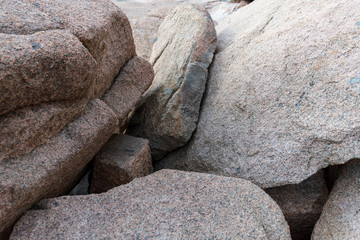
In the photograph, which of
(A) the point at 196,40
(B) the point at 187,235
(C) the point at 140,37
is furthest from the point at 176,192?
(C) the point at 140,37

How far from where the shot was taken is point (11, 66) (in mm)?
1364

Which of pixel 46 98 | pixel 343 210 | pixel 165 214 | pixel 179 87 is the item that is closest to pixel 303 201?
pixel 343 210

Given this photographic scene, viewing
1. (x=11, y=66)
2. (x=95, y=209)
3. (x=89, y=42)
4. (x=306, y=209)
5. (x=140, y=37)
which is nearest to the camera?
(x=11, y=66)

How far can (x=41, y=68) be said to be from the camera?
4.85 feet

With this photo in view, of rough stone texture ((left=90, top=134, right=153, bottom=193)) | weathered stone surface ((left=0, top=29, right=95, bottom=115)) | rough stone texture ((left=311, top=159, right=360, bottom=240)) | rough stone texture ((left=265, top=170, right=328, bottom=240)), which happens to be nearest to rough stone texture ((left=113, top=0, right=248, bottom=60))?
rough stone texture ((left=90, top=134, right=153, bottom=193))

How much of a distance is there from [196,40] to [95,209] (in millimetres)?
1509

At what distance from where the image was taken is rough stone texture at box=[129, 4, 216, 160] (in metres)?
2.46

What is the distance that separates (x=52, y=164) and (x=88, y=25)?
0.75 meters

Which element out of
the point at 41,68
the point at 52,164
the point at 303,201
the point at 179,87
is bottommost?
the point at 303,201

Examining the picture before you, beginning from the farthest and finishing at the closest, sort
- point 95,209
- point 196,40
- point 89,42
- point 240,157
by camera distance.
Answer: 1. point 196,40
2. point 240,157
3. point 89,42
4. point 95,209

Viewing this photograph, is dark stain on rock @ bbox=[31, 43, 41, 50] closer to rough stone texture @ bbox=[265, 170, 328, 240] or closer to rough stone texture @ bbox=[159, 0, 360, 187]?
rough stone texture @ bbox=[159, 0, 360, 187]

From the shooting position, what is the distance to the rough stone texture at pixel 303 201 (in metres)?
1.99

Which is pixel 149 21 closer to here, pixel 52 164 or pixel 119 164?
pixel 119 164

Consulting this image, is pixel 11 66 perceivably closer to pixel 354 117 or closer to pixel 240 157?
pixel 240 157
